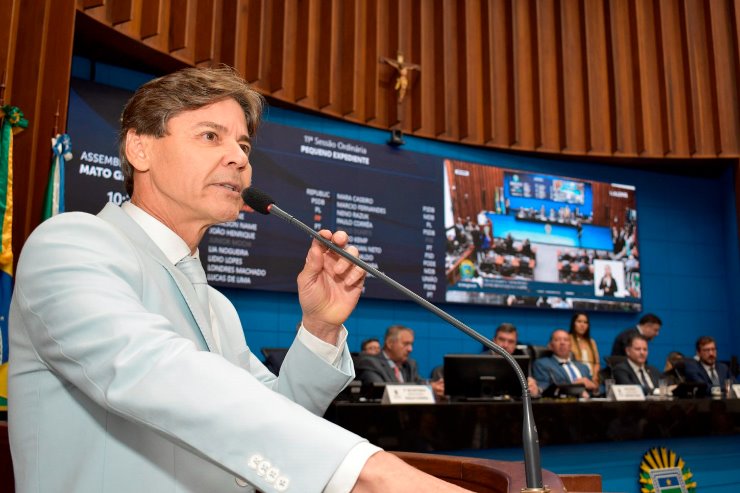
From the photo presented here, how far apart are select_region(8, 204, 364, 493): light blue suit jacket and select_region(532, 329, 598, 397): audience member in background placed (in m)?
4.67

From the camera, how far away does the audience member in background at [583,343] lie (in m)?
6.46

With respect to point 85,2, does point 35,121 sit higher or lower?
lower

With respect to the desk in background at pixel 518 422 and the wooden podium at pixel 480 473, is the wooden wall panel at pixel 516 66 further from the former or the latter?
the wooden podium at pixel 480 473

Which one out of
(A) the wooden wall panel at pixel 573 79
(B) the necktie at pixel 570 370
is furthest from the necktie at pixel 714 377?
(A) the wooden wall panel at pixel 573 79

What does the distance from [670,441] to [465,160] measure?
349cm

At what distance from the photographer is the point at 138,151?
52.2 inches

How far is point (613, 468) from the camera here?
362cm

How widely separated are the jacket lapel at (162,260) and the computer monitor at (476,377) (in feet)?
10.3

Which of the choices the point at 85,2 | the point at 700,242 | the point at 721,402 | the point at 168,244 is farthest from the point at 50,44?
the point at 700,242

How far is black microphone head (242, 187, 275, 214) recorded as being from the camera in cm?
131

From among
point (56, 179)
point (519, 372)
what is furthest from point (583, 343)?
point (519, 372)

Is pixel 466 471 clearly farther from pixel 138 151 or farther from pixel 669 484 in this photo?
pixel 669 484

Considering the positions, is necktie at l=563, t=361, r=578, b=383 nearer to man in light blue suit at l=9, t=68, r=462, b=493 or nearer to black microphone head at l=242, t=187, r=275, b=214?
man in light blue suit at l=9, t=68, r=462, b=493

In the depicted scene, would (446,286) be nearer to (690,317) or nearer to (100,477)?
(690,317)
